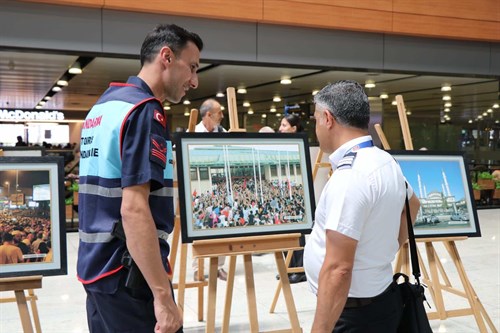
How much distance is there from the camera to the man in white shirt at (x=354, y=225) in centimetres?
171

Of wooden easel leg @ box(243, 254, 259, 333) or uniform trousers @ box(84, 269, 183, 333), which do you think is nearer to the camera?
uniform trousers @ box(84, 269, 183, 333)

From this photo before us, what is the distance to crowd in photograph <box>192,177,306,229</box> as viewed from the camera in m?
3.12

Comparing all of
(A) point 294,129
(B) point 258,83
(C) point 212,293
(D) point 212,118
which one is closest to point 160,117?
(C) point 212,293

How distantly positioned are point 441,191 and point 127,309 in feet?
9.11

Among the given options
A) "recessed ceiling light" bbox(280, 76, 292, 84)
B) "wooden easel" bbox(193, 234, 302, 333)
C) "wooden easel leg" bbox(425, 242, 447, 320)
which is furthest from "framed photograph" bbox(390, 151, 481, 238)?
"recessed ceiling light" bbox(280, 76, 292, 84)

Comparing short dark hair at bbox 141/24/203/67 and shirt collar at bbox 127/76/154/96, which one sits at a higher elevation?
short dark hair at bbox 141/24/203/67


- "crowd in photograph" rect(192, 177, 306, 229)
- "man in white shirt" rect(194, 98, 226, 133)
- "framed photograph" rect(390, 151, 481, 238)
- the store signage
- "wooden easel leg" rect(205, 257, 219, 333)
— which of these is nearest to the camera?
"wooden easel leg" rect(205, 257, 219, 333)

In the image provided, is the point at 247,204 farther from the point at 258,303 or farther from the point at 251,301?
the point at 258,303

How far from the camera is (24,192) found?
9.36ft

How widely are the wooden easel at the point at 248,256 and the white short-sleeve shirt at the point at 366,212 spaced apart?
119 centimetres

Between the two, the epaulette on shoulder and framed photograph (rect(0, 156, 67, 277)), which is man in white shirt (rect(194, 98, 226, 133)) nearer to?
framed photograph (rect(0, 156, 67, 277))

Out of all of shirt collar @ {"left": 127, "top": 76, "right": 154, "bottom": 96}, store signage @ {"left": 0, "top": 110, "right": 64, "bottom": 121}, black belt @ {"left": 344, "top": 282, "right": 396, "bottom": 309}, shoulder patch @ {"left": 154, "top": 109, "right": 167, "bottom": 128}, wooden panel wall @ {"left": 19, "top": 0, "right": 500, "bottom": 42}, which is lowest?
black belt @ {"left": 344, "top": 282, "right": 396, "bottom": 309}

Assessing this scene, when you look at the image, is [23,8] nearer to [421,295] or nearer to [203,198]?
[203,198]

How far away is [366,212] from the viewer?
173 centimetres
